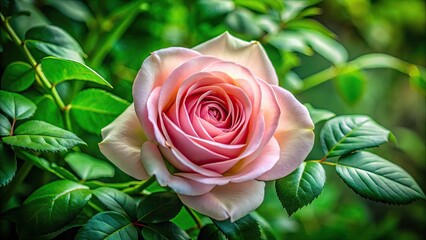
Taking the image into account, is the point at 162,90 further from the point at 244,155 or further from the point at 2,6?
the point at 2,6

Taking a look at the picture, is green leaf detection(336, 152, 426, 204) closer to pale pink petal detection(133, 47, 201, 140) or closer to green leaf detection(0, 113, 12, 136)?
pale pink petal detection(133, 47, 201, 140)

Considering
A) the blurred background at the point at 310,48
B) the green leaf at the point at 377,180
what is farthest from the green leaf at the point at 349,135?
the blurred background at the point at 310,48

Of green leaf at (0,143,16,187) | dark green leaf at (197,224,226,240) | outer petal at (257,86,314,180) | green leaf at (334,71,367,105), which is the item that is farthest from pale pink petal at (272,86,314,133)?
green leaf at (334,71,367,105)

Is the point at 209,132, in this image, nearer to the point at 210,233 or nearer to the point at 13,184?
the point at 210,233

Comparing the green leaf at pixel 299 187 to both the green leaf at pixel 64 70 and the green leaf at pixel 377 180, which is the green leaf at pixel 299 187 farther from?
the green leaf at pixel 64 70

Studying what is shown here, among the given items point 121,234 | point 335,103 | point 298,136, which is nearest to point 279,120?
point 298,136

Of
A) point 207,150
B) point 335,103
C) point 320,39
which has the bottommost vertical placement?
point 335,103
